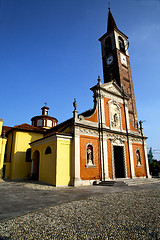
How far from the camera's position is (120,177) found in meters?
18.1

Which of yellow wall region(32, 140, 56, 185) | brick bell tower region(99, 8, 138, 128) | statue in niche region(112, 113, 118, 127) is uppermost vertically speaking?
brick bell tower region(99, 8, 138, 128)

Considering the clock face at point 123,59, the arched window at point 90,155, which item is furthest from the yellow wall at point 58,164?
the clock face at point 123,59

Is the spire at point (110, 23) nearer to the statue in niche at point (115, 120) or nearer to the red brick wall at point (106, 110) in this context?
the red brick wall at point (106, 110)

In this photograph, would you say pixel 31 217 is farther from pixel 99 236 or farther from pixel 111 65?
pixel 111 65

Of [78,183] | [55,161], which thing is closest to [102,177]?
[78,183]

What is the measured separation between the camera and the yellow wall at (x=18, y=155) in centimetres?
1806

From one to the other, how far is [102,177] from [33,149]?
8.22m

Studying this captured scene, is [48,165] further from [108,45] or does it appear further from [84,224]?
[108,45]

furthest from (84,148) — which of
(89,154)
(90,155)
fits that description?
(90,155)

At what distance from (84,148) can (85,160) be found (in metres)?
1.13

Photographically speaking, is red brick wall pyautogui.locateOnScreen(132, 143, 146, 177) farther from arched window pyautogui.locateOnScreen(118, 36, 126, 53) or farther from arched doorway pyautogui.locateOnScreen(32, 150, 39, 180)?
arched window pyautogui.locateOnScreen(118, 36, 126, 53)

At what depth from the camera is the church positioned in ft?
44.7

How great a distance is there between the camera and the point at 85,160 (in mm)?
14500

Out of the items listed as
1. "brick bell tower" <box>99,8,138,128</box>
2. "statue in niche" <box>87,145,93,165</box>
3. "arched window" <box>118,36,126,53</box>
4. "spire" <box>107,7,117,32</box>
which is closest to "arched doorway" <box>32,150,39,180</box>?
"statue in niche" <box>87,145,93,165</box>
